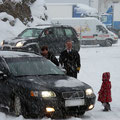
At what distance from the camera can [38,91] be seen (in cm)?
930

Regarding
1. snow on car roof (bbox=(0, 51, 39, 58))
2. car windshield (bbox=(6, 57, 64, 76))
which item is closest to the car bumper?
car windshield (bbox=(6, 57, 64, 76))

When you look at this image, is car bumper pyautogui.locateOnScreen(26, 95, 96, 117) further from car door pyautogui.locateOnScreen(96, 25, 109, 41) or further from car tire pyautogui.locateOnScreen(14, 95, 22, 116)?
car door pyautogui.locateOnScreen(96, 25, 109, 41)

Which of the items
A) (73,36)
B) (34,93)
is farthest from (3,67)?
(73,36)

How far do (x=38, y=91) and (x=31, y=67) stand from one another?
1386mm

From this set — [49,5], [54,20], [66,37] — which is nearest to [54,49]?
[66,37]

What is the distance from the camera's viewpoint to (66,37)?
24703 mm

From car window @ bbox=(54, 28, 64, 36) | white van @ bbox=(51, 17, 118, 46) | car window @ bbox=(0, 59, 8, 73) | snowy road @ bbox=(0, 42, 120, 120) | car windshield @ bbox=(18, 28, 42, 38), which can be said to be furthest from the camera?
white van @ bbox=(51, 17, 118, 46)

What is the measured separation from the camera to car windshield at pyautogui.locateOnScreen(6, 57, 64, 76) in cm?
1032

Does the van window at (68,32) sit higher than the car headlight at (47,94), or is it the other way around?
the car headlight at (47,94)

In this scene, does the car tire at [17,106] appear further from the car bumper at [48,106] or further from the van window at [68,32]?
the van window at [68,32]

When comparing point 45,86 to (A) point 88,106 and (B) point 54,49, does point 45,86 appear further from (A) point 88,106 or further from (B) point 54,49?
(B) point 54,49

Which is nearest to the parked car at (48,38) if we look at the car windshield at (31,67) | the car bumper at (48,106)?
the car windshield at (31,67)

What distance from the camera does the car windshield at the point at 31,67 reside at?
10.3 m

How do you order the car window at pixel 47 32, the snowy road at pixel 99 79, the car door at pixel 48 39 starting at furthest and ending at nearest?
1. the car window at pixel 47 32
2. the car door at pixel 48 39
3. the snowy road at pixel 99 79
